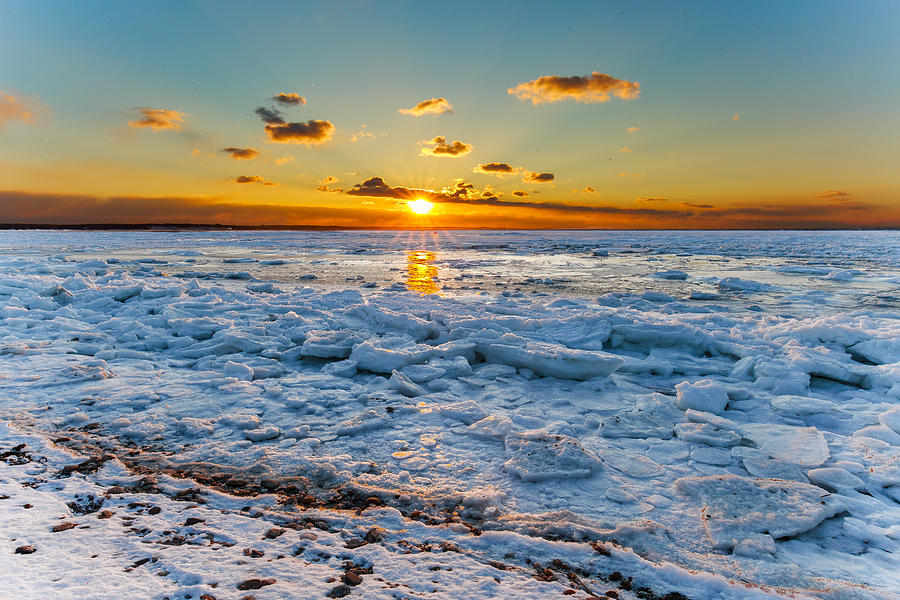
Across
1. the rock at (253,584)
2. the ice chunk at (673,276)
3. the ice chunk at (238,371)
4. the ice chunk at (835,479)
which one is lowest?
the ice chunk at (835,479)

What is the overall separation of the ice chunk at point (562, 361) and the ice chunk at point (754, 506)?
2.27m

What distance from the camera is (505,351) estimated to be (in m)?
5.77

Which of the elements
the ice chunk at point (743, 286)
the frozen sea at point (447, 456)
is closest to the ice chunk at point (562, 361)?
the frozen sea at point (447, 456)

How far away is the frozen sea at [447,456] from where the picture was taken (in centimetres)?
215

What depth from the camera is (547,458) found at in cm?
328

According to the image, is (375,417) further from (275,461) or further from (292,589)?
(292,589)

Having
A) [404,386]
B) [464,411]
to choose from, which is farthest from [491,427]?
[404,386]

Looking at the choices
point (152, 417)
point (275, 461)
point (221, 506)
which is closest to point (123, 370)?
point (152, 417)

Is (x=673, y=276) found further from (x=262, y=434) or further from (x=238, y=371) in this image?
(x=262, y=434)

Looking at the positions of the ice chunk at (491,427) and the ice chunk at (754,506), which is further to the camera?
the ice chunk at (491,427)

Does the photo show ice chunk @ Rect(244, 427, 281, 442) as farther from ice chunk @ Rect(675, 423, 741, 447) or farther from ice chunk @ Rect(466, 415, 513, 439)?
ice chunk @ Rect(675, 423, 741, 447)

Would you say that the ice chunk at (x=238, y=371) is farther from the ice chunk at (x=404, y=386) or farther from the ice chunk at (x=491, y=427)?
the ice chunk at (x=491, y=427)

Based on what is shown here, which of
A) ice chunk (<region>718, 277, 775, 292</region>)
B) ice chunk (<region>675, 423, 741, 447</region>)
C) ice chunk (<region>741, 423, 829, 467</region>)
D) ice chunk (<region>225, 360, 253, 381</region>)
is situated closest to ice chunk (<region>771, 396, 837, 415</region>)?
Answer: ice chunk (<region>741, 423, 829, 467</region>)

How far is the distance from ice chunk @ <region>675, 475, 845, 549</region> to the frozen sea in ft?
0.05
